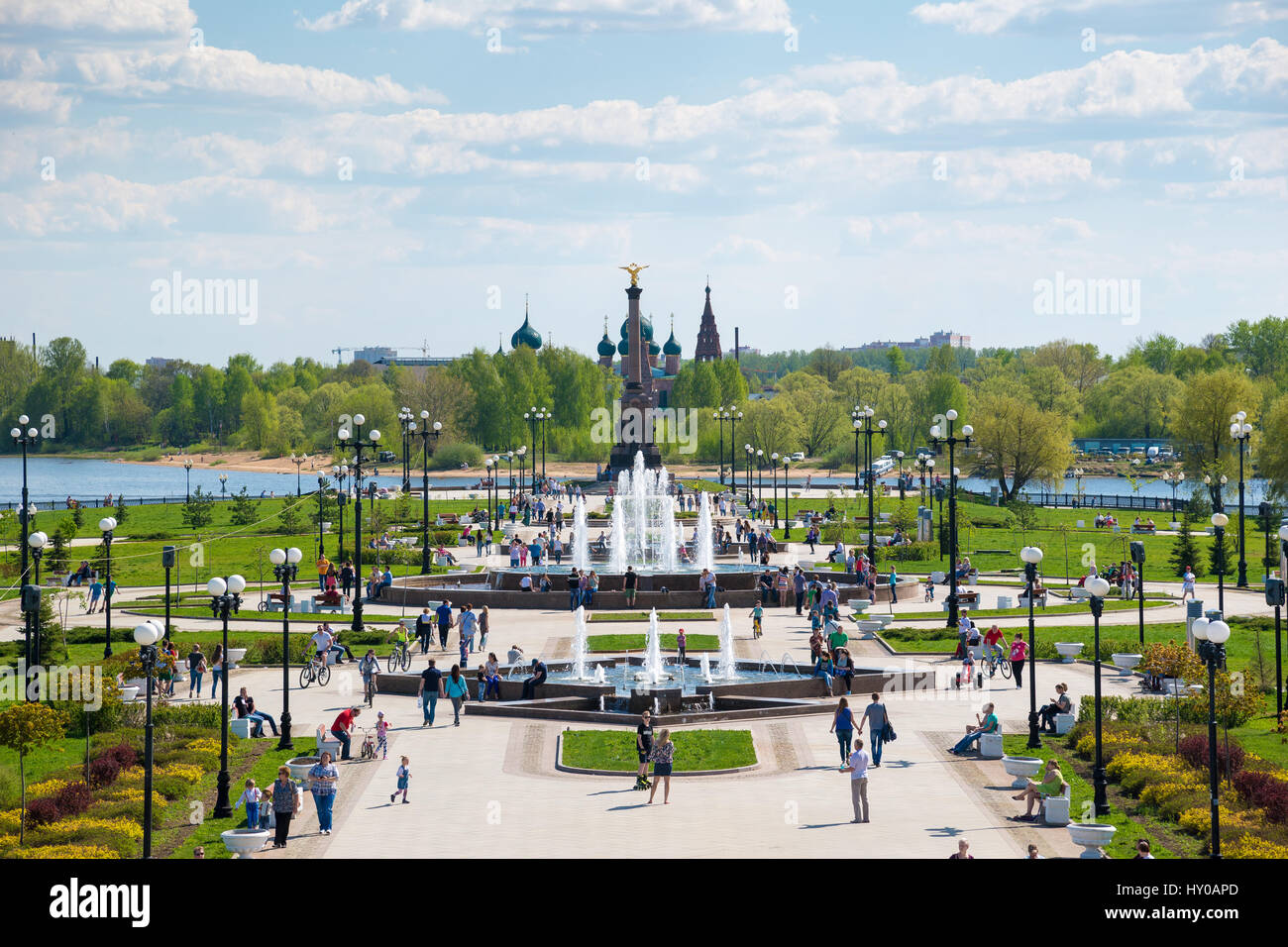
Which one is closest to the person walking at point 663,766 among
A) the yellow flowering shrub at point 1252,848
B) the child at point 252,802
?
the child at point 252,802

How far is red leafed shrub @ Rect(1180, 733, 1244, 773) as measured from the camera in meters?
20.5

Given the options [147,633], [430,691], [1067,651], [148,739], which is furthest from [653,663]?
[148,739]

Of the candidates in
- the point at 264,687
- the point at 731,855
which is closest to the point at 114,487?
the point at 264,687

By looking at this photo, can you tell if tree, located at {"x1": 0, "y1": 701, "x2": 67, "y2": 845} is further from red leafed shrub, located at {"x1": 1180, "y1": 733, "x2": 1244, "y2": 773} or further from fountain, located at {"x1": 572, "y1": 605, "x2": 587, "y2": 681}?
red leafed shrub, located at {"x1": 1180, "y1": 733, "x2": 1244, "y2": 773}

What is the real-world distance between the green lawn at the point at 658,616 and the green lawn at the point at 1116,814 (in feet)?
49.5

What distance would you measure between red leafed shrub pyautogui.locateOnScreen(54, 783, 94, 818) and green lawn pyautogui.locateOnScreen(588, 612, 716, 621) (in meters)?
19.1

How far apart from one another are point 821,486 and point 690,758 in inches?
2768

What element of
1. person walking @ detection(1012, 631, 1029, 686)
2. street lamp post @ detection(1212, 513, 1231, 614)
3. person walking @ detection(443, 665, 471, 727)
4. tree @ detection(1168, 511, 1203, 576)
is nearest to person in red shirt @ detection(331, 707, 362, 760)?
person walking @ detection(443, 665, 471, 727)

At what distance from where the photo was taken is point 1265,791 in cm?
1859

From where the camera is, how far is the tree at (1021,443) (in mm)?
79938

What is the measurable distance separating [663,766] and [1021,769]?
16.5 feet

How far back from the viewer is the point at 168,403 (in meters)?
170

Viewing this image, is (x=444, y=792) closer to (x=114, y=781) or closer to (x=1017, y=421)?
(x=114, y=781)

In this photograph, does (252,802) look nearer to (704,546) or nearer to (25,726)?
(25,726)
